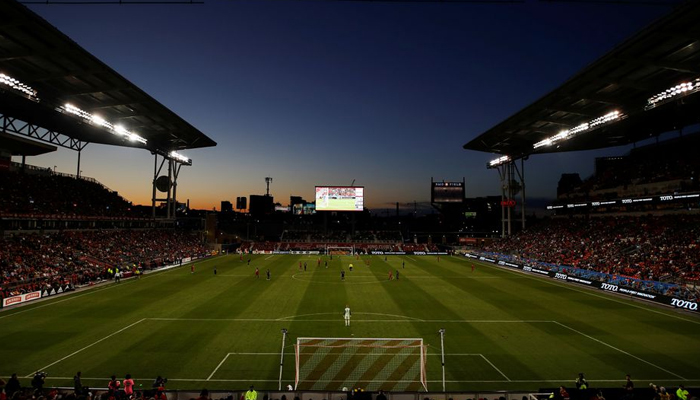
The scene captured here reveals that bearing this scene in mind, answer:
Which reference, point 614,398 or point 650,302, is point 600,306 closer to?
point 650,302

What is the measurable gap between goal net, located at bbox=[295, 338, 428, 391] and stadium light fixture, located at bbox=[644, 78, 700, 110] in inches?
1273

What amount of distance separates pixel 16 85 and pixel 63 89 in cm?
601

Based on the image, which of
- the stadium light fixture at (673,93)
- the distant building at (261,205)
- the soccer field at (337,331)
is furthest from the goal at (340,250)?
the distant building at (261,205)

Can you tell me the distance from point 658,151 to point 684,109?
17.3 m

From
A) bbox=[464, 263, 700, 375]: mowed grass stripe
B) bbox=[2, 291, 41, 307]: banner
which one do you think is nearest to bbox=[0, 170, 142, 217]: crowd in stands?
bbox=[2, 291, 41, 307]: banner

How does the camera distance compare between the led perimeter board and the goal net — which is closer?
the goal net

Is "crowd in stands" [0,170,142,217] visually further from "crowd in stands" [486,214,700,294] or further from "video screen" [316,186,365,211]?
"crowd in stands" [486,214,700,294]

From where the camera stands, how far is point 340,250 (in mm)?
78750

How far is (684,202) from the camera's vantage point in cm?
4291

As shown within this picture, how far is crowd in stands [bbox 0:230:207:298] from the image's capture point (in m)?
30.8

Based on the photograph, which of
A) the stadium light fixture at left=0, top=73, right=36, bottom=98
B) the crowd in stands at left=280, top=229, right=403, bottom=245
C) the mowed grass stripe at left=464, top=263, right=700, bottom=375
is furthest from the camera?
the crowd in stands at left=280, top=229, right=403, bottom=245

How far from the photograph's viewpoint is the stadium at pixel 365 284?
15512 mm

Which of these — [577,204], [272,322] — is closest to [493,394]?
[272,322]

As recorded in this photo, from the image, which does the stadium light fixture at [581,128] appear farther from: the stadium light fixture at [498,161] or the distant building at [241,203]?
the distant building at [241,203]
